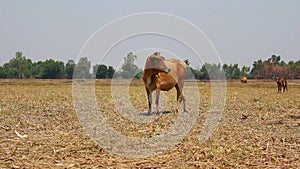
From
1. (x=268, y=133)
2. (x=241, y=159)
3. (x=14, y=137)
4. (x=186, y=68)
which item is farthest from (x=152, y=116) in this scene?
(x=241, y=159)

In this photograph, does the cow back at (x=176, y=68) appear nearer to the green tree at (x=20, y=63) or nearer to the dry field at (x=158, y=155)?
the dry field at (x=158, y=155)

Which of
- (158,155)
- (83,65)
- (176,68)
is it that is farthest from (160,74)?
(158,155)

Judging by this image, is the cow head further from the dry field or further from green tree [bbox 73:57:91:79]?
green tree [bbox 73:57:91:79]

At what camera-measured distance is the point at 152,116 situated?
40.9 ft

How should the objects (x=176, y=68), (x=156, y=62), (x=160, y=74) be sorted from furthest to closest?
(x=176, y=68)
(x=160, y=74)
(x=156, y=62)

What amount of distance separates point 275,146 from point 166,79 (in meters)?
6.21

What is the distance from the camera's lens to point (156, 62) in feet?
41.2

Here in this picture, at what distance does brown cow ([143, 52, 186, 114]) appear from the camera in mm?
12578

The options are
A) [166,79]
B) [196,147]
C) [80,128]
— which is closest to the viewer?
[196,147]

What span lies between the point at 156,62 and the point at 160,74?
0.63m

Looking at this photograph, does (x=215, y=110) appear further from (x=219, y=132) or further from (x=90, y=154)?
(x=90, y=154)

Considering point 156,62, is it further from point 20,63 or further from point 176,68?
point 20,63

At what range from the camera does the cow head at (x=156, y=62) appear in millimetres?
12438

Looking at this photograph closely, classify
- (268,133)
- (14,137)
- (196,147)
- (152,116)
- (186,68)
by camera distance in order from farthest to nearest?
(186,68) → (152,116) → (268,133) → (14,137) → (196,147)
